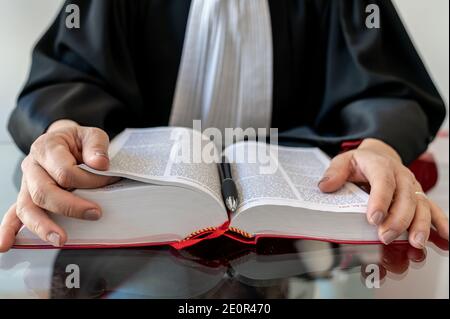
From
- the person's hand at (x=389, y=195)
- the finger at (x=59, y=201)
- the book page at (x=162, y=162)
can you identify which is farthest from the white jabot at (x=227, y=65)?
the finger at (x=59, y=201)

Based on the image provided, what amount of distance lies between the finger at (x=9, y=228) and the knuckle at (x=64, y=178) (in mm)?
56

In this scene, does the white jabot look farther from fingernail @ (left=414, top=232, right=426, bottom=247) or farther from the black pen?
fingernail @ (left=414, top=232, right=426, bottom=247)

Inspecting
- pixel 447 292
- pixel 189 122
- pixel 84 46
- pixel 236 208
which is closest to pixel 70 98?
pixel 84 46

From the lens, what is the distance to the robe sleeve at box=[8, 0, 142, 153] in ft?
2.03

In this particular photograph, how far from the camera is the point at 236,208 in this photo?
1.48ft

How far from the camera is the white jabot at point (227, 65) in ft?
2.39

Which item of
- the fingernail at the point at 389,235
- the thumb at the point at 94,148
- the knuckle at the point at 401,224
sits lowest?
the fingernail at the point at 389,235

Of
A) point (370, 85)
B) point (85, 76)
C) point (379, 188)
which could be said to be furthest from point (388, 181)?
point (85, 76)

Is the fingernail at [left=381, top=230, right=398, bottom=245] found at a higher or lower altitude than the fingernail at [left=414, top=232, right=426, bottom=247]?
higher

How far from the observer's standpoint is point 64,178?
432 millimetres

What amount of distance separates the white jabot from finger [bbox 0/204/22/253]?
350mm

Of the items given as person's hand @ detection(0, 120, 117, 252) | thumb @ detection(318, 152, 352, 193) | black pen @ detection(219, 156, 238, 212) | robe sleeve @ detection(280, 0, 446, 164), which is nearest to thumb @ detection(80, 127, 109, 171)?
person's hand @ detection(0, 120, 117, 252)

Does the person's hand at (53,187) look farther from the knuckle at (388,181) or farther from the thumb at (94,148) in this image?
the knuckle at (388,181)

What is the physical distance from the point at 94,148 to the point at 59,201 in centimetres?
6
